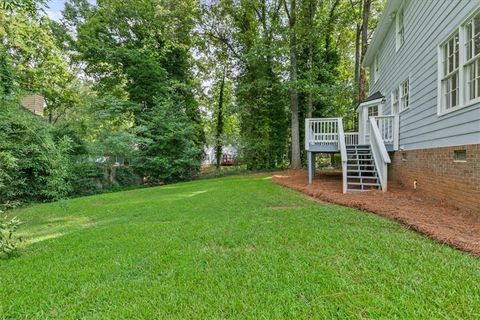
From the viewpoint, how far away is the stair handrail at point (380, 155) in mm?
7248

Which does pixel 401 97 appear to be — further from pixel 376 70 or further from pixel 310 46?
pixel 310 46

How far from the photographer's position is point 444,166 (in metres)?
5.55

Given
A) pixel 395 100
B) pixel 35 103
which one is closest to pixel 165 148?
pixel 35 103

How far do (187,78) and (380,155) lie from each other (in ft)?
53.7

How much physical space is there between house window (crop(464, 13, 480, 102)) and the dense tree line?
9586 millimetres

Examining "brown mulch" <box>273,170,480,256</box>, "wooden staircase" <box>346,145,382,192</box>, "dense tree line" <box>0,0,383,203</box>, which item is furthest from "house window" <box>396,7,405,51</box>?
"dense tree line" <box>0,0,383,203</box>

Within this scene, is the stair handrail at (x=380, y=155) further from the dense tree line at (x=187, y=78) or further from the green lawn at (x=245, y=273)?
the dense tree line at (x=187, y=78)

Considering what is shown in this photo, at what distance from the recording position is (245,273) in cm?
281

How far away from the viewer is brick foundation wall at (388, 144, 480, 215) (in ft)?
14.9

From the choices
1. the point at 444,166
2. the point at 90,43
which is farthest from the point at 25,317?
the point at 90,43

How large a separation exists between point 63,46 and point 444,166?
68.6 ft

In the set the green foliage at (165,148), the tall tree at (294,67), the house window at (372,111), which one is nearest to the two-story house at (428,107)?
the house window at (372,111)

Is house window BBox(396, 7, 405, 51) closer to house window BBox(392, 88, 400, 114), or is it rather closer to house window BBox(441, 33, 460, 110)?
house window BBox(392, 88, 400, 114)

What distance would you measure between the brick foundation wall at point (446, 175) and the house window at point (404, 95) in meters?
1.47
